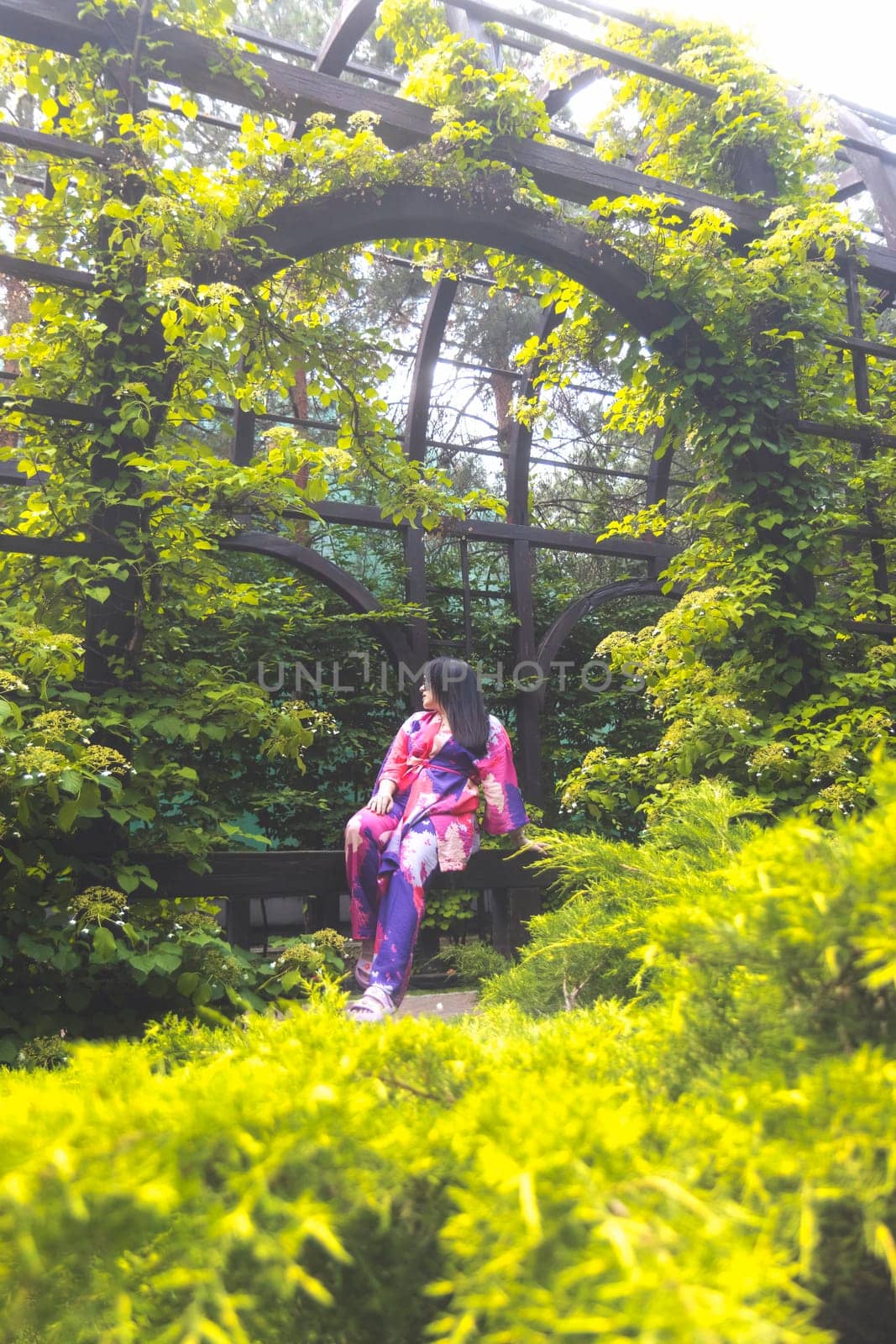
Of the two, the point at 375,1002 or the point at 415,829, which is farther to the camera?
the point at 415,829

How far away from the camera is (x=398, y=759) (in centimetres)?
324

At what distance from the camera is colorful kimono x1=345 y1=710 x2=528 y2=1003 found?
291 cm

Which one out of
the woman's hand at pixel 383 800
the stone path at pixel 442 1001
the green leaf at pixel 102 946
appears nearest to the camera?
the green leaf at pixel 102 946

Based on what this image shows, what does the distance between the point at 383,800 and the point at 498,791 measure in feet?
1.33

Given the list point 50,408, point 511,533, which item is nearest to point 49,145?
point 50,408

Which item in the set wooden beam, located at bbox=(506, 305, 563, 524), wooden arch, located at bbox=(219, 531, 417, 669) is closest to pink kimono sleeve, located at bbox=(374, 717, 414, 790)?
wooden arch, located at bbox=(219, 531, 417, 669)

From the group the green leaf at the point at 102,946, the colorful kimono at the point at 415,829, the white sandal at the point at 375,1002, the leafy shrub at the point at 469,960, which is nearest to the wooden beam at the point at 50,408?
the colorful kimono at the point at 415,829

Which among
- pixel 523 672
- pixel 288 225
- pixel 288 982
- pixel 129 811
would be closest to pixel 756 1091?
pixel 288 982

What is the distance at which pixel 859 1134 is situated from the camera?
0.33 m

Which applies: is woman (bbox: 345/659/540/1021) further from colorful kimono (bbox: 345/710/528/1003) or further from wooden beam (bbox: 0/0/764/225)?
wooden beam (bbox: 0/0/764/225)

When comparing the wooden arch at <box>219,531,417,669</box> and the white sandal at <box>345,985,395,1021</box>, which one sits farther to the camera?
the wooden arch at <box>219,531,417,669</box>

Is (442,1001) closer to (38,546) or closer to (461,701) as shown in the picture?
(461,701)

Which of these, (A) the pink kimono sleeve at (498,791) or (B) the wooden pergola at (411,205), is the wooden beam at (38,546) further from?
(A) the pink kimono sleeve at (498,791)

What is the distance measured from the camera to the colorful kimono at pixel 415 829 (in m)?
2.91
